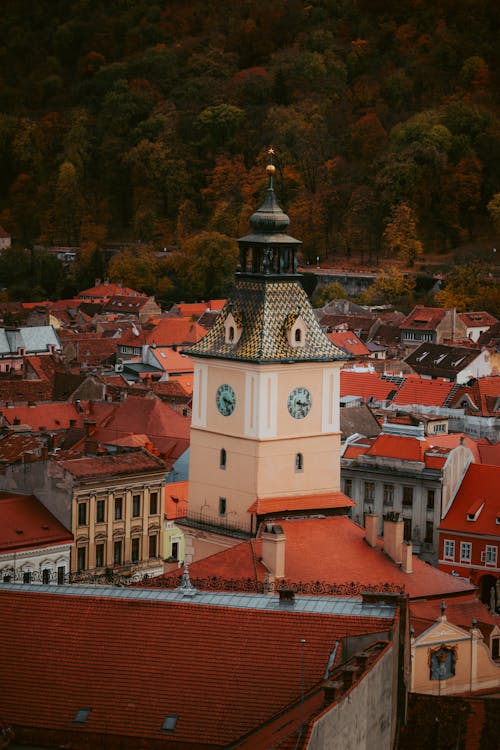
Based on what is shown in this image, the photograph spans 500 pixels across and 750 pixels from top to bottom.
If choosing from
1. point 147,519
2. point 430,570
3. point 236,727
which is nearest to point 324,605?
point 236,727

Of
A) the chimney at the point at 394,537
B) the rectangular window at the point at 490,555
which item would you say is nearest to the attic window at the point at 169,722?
the chimney at the point at 394,537

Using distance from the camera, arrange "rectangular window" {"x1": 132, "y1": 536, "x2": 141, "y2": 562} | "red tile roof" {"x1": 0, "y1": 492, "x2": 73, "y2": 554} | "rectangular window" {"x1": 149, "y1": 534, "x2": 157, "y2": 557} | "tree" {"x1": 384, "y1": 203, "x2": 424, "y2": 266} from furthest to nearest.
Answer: "tree" {"x1": 384, "y1": 203, "x2": 424, "y2": 266}, "rectangular window" {"x1": 149, "y1": 534, "x2": 157, "y2": 557}, "rectangular window" {"x1": 132, "y1": 536, "x2": 141, "y2": 562}, "red tile roof" {"x1": 0, "y1": 492, "x2": 73, "y2": 554}

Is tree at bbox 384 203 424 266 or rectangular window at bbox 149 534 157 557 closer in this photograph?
rectangular window at bbox 149 534 157 557

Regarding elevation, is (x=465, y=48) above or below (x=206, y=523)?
above

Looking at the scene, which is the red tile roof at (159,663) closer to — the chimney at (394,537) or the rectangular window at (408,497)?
the chimney at (394,537)

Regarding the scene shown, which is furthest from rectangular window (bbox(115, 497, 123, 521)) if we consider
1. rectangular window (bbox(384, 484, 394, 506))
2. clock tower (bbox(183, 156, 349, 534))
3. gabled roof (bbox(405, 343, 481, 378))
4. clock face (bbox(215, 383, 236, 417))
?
gabled roof (bbox(405, 343, 481, 378))

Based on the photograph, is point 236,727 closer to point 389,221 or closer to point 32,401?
point 32,401

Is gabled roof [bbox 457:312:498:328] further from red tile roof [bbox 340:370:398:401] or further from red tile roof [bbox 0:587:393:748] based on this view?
red tile roof [bbox 0:587:393:748]
